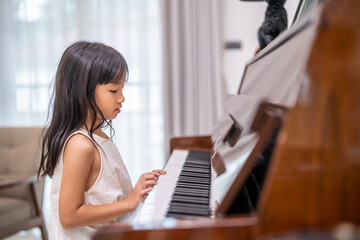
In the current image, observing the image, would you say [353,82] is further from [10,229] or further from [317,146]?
[10,229]

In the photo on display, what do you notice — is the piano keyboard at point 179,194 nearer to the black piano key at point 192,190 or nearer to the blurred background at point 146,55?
the black piano key at point 192,190

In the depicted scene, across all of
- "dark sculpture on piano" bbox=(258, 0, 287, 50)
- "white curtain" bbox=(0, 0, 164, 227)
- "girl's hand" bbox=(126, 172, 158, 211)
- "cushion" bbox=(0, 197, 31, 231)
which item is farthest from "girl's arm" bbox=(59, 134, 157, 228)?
"white curtain" bbox=(0, 0, 164, 227)

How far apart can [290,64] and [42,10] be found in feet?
9.58

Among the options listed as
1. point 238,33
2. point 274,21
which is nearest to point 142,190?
point 274,21

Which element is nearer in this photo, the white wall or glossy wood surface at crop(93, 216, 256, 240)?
glossy wood surface at crop(93, 216, 256, 240)

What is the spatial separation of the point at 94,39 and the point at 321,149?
9.27 ft

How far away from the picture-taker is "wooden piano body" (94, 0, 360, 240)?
52 cm

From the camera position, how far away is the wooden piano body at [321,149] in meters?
0.52

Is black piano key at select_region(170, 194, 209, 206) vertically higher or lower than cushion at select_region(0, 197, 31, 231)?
higher

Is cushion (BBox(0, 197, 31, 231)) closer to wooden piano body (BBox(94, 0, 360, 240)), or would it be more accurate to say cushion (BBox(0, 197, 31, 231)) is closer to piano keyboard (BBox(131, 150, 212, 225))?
piano keyboard (BBox(131, 150, 212, 225))

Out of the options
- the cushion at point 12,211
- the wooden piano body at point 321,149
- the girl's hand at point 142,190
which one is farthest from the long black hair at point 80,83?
the cushion at point 12,211

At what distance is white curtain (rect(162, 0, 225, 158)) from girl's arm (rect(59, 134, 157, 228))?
1.92 meters

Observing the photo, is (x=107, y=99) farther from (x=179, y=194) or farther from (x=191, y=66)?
(x=191, y=66)

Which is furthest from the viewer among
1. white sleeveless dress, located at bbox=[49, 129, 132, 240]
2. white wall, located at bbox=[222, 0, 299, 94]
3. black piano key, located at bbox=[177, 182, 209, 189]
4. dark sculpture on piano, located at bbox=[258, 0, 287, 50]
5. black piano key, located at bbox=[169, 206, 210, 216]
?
white wall, located at bbox=[222, 0, 299, 94]
